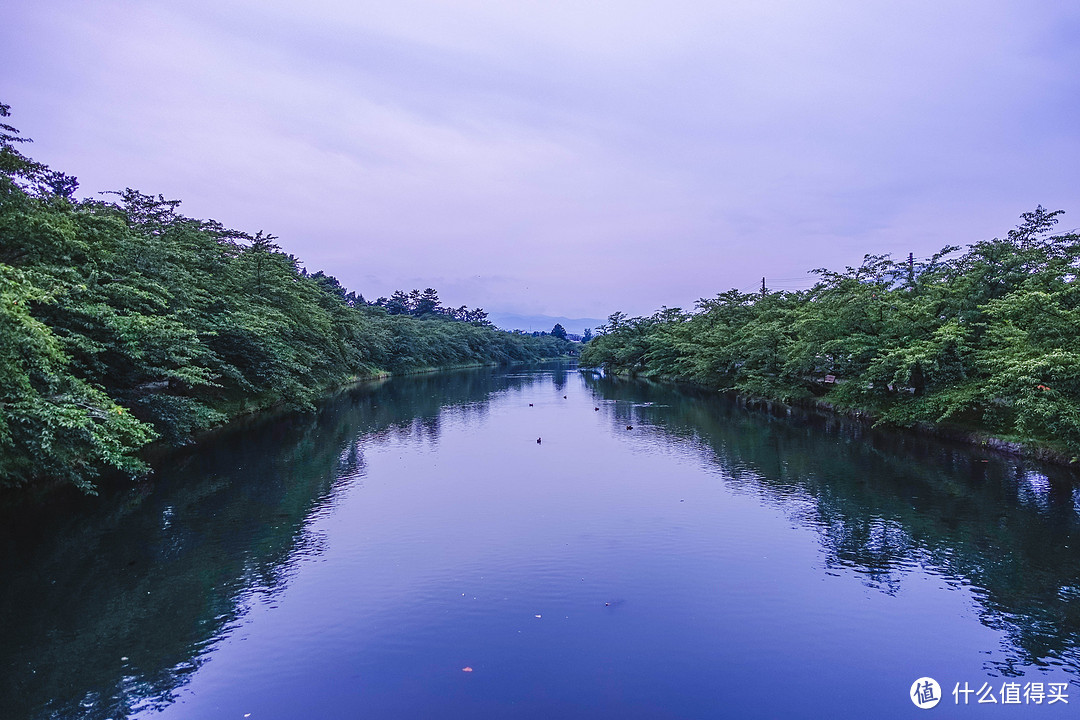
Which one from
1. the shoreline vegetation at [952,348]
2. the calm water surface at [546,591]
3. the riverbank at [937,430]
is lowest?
the calm water surface at [546,591]

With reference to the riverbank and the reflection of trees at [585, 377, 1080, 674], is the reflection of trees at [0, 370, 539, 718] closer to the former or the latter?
the reflection of trees at [585, 377, 1080, 674]

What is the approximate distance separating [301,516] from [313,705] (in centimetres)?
904

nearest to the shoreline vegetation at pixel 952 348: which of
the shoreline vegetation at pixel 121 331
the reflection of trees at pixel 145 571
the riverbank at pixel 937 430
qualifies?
the riverbank at pixel 937 430

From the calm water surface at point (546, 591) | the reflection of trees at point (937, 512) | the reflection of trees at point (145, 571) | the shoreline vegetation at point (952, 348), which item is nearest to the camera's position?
the calm water surface at point (546, 591)

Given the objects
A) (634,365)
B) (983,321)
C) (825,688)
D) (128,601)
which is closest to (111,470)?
(128,601)

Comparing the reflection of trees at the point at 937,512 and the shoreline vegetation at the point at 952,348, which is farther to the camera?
the shoreline vegetation at the point at 952,348

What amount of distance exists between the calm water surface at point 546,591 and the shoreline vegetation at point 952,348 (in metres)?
2.34

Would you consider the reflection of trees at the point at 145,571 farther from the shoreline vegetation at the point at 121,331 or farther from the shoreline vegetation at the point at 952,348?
the shoreline vegetation at the point at 952,348

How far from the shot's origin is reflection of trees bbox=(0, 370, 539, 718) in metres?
8.73

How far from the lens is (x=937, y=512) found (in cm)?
1599

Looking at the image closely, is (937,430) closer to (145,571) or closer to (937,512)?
(937,512)

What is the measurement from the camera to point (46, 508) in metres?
16.2

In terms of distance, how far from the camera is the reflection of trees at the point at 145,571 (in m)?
8.73

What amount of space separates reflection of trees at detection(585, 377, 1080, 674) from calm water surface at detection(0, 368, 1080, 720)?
79 millimetres
